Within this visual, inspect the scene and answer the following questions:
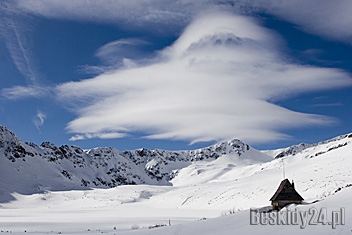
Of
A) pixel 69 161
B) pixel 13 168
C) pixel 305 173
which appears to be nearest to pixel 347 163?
pixel 305 173

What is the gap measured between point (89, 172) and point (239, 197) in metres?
154

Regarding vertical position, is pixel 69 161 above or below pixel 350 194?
above

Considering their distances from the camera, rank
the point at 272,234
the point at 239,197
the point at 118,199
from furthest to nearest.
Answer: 1. the point at 118,199
2. the point at 239,197
3. the point at 272,234

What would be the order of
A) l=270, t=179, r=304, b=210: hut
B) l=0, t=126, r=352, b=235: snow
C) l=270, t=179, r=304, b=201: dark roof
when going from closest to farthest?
1. l=0, t=126, r=352, b=235: snow
2. l=270, t=179, r=304, b=210: hut
3. l=270, t=179, r=304, b=201: dark roof

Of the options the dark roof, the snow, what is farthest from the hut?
the snow

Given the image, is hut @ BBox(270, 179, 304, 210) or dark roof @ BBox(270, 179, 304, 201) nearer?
hut @ BBox(270, 179, 304, 210)

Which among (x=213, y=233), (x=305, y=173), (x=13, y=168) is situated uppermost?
(x=13, y=168)

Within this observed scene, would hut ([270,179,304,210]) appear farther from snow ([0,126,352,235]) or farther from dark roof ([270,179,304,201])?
snow ([0,126,352,235])

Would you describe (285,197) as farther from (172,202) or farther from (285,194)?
(172,202)

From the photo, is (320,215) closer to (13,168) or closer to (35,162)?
(13,168)

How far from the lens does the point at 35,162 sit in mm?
150000

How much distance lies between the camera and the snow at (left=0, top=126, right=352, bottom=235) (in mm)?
16734

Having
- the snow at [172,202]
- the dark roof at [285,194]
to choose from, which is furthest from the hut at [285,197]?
the snow at [172,202]

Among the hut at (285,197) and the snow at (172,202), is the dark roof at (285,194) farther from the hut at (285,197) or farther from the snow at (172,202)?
the snow at (172,202)
